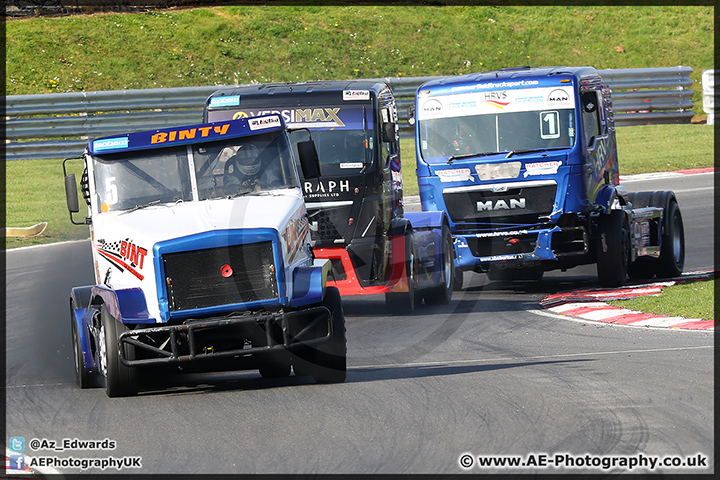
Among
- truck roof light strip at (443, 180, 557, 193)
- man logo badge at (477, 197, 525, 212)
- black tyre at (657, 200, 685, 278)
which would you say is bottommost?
black tyre at (657, 200, 685, 278)

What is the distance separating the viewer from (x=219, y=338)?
27.4 ft

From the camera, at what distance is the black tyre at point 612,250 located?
14312 millimetres

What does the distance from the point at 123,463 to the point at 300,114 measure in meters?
6.98

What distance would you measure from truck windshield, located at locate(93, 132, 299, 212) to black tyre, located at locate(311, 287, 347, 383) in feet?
4.40

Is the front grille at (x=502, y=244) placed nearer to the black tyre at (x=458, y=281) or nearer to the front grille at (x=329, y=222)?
the black tyre at (x=458, y=281)

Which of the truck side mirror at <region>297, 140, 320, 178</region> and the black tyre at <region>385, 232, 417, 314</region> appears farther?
the black tyre at <region>385, 232, 417, 314</region>

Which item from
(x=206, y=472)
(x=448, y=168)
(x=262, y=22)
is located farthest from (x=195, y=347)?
(x=262, y=22)

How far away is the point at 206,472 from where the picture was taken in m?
6.24

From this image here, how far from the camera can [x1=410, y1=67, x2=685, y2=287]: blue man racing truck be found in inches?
557

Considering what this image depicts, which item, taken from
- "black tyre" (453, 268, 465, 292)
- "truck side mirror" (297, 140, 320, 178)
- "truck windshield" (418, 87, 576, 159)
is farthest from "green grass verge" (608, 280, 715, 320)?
"truck side mirror" (297, 140, 320, 178)

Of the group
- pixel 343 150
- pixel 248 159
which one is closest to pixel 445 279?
pixel 343 150

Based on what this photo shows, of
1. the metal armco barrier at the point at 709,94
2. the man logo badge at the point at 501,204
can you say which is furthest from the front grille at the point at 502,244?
the metal armco barrier at the point at 709,94

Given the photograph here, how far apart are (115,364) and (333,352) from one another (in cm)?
178

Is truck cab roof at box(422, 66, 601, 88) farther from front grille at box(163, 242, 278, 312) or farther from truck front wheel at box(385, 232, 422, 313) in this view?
front grille at box(163, 242, 278, 312)
